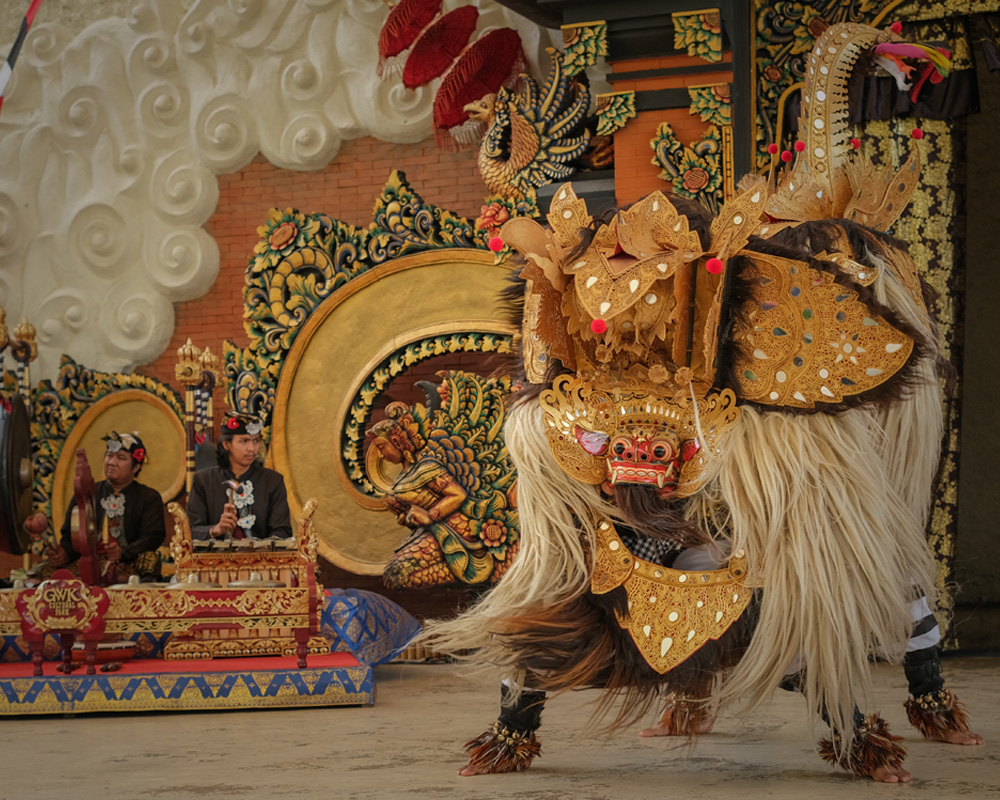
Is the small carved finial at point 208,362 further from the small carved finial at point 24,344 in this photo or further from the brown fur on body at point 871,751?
the brown fur on body at point 871,751

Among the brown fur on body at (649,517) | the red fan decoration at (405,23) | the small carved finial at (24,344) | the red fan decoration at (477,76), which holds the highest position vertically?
the red fan decoration at (405,23)

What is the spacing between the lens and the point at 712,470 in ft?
10.5

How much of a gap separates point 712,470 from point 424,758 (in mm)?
1340

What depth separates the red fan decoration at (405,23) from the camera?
275 inches

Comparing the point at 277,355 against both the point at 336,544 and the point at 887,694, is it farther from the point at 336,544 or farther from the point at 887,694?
the point at 887,694

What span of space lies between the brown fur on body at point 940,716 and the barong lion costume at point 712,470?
20.0 inches

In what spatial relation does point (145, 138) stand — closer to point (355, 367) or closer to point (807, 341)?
point (355, 367)

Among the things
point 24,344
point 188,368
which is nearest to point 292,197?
point 188,368

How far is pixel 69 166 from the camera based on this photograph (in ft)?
26.6

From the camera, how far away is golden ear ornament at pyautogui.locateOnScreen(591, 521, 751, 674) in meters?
3.15

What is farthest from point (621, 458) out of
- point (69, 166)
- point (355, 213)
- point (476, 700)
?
point (69, 166)

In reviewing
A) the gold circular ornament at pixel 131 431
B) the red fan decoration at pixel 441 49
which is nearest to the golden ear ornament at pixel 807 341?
the red fan decoration at pixel 441 49

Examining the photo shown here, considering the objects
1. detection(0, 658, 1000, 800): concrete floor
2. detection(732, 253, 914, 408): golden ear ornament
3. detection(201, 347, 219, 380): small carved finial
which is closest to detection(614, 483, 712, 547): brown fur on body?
detection(732, 253, 914, 408): golden ear ornament

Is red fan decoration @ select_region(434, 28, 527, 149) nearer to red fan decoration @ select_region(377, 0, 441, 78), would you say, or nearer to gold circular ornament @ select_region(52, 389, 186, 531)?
red fan decoration @ select_region(377, 0, 441, 78)
